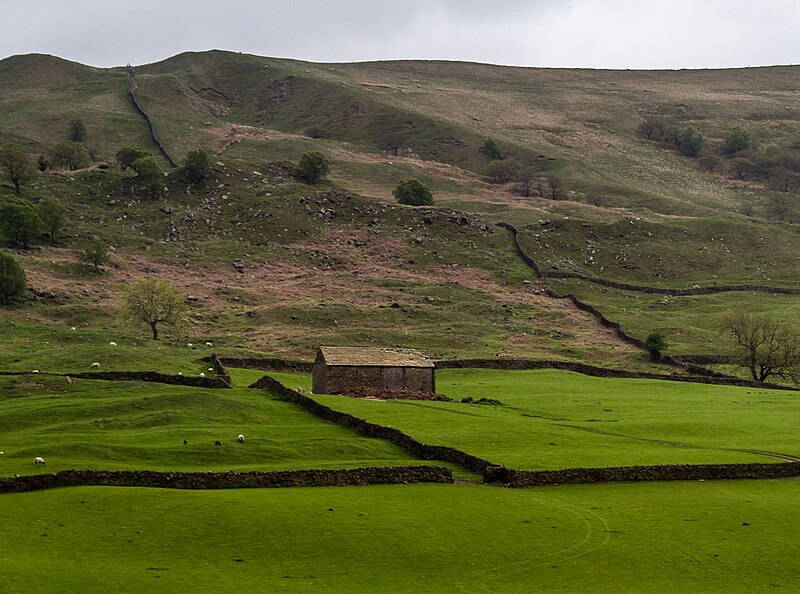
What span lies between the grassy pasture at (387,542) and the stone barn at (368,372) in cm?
3168

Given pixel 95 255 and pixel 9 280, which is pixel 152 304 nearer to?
pixel 9 280

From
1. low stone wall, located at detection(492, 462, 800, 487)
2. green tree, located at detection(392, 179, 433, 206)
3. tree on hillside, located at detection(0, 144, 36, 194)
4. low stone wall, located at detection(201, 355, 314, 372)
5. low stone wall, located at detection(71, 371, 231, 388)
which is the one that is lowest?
low stone wall, located at detection(201, 355, 314, 372)

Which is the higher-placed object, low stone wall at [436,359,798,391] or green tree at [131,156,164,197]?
green tree at [131,156,164,197]

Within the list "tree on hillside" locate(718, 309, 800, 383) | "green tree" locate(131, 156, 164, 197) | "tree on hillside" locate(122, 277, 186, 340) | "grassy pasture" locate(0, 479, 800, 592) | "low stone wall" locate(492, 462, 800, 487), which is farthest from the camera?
"green tree" locate(131, 156, 164, 197)

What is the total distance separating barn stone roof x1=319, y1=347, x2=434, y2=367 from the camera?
7144 cm

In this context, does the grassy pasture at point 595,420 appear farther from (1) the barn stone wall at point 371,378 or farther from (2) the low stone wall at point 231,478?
(2) the low stone wall at point 231,478

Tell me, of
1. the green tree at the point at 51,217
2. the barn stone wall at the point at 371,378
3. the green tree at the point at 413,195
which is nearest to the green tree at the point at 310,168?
the green tree at the point at 413,195

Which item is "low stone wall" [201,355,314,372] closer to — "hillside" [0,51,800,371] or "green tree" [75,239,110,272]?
"hillside" [0,51,800,371]

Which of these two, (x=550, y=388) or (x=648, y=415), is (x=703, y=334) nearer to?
(x=550, y=388)

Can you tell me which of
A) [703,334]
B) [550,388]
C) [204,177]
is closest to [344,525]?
[550,388]

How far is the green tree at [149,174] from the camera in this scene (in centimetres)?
14400

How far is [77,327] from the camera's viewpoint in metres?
93.6

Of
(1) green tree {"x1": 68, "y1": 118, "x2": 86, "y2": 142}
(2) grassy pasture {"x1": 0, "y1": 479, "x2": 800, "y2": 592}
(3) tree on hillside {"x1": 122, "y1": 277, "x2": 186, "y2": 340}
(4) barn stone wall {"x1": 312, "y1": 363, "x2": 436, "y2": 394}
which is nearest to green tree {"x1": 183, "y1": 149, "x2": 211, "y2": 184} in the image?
(1) green tree {"x1": 68, "y1": 118, "x2": 86, "y2": 142}

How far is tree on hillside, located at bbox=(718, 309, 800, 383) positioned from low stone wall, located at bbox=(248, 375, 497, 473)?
46910mm
